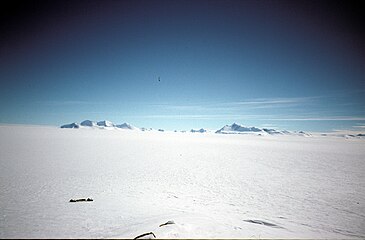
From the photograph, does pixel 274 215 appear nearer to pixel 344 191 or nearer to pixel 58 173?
pixel 344 191

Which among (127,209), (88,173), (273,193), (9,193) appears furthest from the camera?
(88,173)

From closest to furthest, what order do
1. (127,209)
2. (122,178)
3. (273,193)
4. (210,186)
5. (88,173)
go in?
(127,209) < (273,193) < (210,186) < (122,178) < (88,173)

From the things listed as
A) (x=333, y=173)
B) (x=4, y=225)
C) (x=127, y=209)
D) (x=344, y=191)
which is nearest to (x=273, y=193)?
(x=344, y=191)

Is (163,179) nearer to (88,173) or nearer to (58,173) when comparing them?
(88,173)

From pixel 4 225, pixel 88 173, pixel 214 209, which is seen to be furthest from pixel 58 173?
pixel 214 209

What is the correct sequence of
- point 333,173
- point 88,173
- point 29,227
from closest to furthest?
point 29,227, point 88,173, point 333,173

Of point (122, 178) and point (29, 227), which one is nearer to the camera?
point (29, 227)

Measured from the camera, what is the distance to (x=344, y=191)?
31.4ft

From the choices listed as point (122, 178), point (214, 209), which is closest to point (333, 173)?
point (214, 209)

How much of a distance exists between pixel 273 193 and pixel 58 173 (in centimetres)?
1171

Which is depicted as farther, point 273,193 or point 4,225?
point 273,193

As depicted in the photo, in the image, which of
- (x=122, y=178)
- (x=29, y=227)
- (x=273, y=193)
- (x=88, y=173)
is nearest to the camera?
(x=29, y=227)

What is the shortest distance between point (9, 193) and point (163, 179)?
22.1 feet

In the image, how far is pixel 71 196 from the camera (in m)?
7.71
